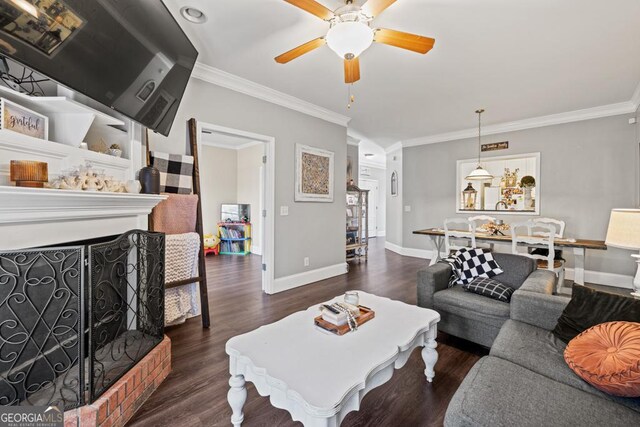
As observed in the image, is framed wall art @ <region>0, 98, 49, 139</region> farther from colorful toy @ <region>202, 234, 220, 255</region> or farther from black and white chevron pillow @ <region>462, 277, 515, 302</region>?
colorful toy @ <region>202, 234, 220, 255</region>

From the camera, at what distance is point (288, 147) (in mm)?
3828

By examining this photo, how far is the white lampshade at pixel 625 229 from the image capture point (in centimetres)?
154

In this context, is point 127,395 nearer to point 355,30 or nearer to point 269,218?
point 269,218

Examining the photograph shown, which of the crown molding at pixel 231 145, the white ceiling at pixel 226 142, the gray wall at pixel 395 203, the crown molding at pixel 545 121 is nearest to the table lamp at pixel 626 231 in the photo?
the crown molding at pixel 545 121

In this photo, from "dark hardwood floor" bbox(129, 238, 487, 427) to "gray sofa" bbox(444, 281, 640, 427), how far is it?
0.52 meters

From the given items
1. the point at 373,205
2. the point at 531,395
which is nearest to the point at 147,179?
the point at 531,395

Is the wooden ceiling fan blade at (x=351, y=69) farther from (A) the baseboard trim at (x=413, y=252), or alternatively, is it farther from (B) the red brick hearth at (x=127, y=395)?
(A) the baseboard trim at (x=413, y=252)

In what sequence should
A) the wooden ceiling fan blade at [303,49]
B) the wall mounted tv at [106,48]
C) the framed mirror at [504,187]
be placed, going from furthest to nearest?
the framed mirror at [504,187]
the wooden ceiling fan blade at [303,49]
the wall mounted tv at [106,48]

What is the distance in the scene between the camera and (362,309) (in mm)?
1832

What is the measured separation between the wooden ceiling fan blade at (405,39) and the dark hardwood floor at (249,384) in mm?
2206

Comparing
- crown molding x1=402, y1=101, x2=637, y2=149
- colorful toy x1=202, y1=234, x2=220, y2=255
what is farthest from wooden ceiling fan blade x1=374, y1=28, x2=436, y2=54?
colorful toy x1=202, y1=234, x2=220, y2=255

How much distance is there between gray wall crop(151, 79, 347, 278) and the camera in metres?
2.93

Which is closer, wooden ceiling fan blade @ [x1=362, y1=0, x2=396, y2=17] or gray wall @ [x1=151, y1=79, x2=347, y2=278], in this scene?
wooden ceiling fan blade @ [x1=362, y1=0, x2=396, y2=17]

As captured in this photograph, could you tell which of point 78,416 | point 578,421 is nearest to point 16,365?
point 78,416
